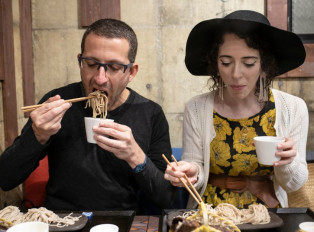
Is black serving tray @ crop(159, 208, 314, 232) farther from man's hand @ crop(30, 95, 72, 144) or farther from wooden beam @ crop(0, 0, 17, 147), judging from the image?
wooden beam @ crop(0, 0, 17, 147)

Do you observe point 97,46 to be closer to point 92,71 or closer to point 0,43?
point 92,71

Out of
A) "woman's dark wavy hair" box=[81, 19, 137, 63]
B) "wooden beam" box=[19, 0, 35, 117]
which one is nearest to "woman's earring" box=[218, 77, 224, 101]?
"woman's dark wavy hair" box=[81, 19, 137, 63]

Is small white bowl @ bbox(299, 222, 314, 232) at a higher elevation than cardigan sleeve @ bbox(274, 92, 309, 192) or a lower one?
lower

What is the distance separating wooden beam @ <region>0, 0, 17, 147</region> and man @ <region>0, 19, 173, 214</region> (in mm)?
652

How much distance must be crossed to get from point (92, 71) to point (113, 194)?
2.61 feet

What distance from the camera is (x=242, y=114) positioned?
93.7 inches

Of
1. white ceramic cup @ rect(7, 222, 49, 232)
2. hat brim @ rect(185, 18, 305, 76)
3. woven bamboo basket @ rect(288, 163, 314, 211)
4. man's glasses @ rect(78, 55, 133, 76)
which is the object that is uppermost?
hat brim @ rect(185, 18, 305, 76)

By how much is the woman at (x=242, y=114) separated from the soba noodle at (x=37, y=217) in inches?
33.2

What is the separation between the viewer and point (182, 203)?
2.79m

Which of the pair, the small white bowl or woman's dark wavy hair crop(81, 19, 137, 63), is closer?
the small white bowl

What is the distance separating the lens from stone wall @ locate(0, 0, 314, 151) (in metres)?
3.30

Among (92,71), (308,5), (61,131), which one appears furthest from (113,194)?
A: (308,5)

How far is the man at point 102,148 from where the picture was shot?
6.37 feet

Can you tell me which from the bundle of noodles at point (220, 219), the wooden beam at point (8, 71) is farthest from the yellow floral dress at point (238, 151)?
the wooden beam at point (8, 71)
